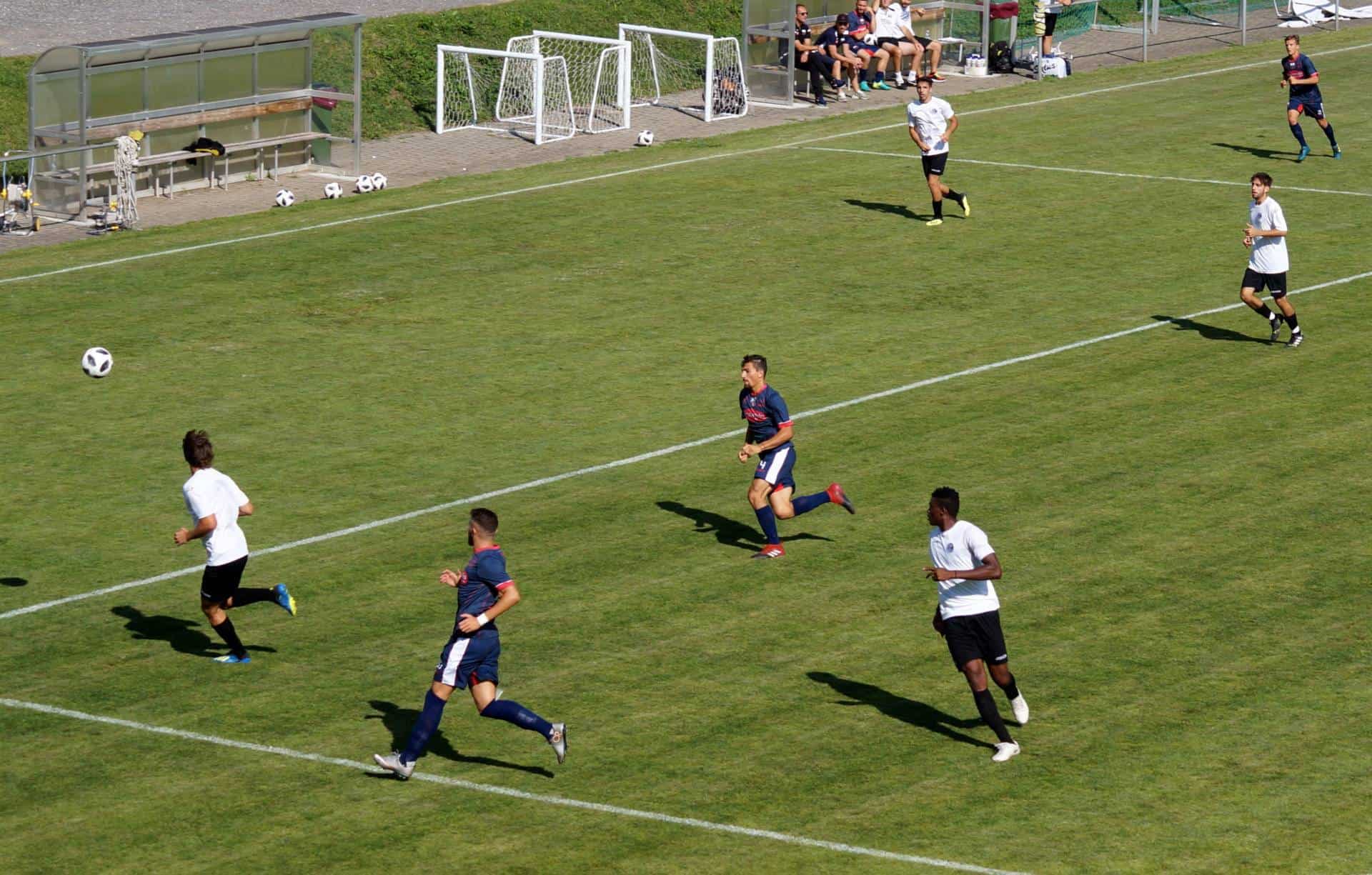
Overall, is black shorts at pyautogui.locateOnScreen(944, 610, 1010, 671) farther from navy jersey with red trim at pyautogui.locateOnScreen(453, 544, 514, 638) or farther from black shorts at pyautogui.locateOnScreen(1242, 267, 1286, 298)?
black shorts at pyautogui.locateOnScreen(1242, 267, 1286, 298)

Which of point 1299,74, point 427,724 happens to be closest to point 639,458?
point 427,724

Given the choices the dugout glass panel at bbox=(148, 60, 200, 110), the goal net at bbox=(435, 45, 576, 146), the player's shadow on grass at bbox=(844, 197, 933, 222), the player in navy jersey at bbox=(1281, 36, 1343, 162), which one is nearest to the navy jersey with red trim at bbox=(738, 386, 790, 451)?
the player's shadow on grass at bbox=(844, 197, 933, 222)

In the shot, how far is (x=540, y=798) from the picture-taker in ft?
45.0

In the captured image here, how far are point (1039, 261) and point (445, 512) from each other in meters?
13.2

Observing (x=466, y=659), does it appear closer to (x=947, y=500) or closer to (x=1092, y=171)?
(x=947, y=500)

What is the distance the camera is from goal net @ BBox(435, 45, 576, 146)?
41375mm

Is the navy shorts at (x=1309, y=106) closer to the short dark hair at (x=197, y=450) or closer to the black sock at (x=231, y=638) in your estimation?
the black sock at (x=231, y=638)

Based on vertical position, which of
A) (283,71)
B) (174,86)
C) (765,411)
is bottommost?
(765,411)

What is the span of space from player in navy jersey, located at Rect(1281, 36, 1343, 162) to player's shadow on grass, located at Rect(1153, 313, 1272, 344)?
1051cm

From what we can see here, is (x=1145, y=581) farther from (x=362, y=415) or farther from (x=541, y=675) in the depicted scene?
(x=362, y=415)

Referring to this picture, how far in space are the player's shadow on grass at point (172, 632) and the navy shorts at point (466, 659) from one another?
3.59m

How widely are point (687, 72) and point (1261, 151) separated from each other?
48.0 ft

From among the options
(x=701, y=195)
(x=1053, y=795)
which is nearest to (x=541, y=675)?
(x=1053, y=795)

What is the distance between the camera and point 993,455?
21.7 meters
